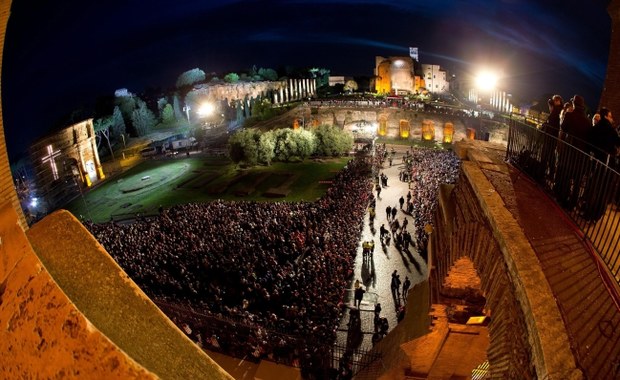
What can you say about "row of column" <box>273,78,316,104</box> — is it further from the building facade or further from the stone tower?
the stone tower

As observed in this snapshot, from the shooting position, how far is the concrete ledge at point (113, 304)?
151 centimetres

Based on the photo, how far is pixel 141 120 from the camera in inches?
2056

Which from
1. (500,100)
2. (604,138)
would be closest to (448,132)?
(500,100)

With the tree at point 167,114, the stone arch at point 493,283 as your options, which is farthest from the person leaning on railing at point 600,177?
the tree at point 167,114

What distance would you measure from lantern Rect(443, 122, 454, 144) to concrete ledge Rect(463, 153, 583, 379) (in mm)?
34052

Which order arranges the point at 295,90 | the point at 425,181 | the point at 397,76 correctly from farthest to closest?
the point at 295,90
the point at 397,76
the point at 425,181

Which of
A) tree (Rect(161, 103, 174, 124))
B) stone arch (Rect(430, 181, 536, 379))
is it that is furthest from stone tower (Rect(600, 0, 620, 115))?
tree (Rect(161, 103, 174, 124))

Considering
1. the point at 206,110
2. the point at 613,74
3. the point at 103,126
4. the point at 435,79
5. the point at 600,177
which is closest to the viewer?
the point at 600,177

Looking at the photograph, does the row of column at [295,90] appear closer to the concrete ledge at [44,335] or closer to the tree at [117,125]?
the tree at [117,125]

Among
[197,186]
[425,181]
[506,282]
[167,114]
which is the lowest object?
[197,186]

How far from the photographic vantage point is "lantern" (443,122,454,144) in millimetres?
36312

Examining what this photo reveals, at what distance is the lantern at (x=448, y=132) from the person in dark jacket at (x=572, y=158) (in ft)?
106

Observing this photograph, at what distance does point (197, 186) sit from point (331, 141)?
35.8 ft

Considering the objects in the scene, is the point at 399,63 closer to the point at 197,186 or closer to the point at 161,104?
the point at 161,104
